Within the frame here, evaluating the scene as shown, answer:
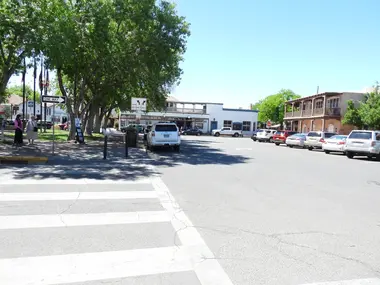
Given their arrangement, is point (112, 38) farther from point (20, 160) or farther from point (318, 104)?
point (318, 104)

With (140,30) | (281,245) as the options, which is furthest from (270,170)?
(140,30)

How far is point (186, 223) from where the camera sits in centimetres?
570

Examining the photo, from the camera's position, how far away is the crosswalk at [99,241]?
12.3ft

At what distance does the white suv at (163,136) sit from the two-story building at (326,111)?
1228 inches

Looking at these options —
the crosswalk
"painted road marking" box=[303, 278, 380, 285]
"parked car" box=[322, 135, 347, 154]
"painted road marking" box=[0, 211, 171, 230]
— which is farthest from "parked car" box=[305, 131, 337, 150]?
"painted road marking" box=[303, 278, 380, 285]

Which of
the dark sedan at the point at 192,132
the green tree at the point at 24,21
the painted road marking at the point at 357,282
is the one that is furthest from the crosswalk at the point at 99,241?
the dark sedan at the point at 192,132

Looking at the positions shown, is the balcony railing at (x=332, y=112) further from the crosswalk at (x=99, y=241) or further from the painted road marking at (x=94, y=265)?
the painted road marking at (x=94, y=265)

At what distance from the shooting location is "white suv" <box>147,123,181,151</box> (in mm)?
20141

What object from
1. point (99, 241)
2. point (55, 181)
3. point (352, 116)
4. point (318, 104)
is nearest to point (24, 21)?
point (55, 181)

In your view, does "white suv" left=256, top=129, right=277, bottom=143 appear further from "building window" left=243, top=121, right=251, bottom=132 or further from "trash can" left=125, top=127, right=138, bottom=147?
"building window" left=243, top=121, right=251, bottom=132

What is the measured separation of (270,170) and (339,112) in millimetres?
36199

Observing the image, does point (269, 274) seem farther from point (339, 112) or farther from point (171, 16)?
point (339, 112)

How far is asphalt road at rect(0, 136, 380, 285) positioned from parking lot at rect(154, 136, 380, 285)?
0.02m

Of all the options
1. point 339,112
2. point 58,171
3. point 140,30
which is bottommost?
point 58,171
